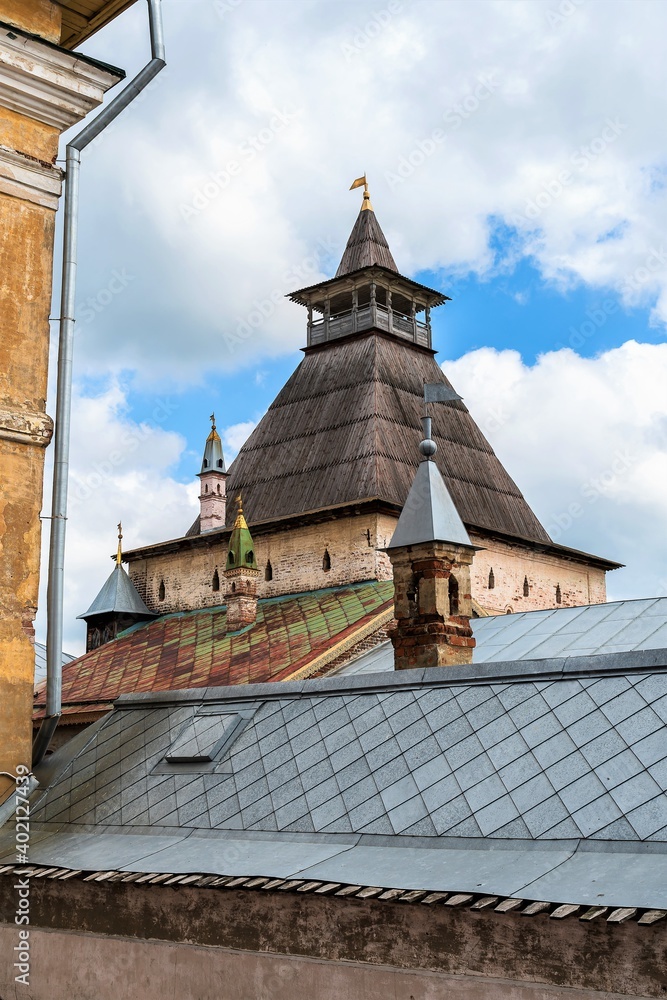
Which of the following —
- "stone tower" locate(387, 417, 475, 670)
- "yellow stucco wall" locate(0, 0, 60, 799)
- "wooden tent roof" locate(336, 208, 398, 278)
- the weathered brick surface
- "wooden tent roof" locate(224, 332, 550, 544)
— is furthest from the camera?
"wooden tent roof" locate(336, 208, 398, 278)

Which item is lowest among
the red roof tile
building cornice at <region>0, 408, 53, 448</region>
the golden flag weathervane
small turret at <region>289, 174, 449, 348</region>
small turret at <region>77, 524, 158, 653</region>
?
building cornice at <region>0, 408, 53, 448</region>

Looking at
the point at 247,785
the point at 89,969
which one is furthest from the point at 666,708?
the point at 89,969

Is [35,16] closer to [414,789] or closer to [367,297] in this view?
[414,789]

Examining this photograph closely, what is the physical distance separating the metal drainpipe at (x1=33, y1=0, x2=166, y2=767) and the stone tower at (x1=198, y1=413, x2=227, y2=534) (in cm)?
2228

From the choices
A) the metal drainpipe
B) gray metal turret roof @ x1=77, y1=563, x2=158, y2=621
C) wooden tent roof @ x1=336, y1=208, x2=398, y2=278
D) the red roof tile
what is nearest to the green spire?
the red roof tile

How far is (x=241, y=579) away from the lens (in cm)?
2602

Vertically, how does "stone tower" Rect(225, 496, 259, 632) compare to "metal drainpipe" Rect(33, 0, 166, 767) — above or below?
above

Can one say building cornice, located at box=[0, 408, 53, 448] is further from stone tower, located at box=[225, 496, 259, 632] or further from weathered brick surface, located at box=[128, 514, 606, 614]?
weathered brick surface, located at box=[128, 514, 606, 614]

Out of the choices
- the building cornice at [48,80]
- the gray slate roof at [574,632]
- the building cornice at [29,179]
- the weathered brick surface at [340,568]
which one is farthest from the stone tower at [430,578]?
the weathered brick surface at [340,568]

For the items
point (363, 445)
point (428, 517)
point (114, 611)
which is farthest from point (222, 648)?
point (428, 517)

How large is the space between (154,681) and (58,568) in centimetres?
1581

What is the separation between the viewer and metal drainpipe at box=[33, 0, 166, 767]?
27.3ft

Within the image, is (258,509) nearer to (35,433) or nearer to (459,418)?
(459,418)

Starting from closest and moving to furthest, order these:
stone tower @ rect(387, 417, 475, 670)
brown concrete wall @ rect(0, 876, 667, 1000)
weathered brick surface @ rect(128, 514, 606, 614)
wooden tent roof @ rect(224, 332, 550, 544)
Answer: brown concrete wall @ rect(0, 876, 667, 1000)
stone tower @ rect(387, 417, 475, 670)
weathered brick surface @ rect(128, 514, 606, 614)
wooden tent roof @ rect(224, 332, 550, 544)
